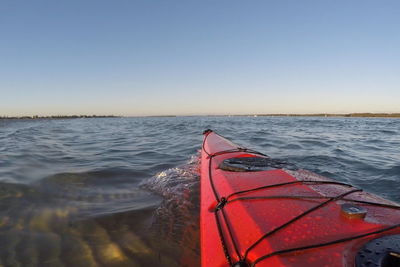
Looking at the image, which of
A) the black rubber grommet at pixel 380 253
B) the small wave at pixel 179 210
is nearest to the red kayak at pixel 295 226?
the black rubber grommet at pixel 380 253

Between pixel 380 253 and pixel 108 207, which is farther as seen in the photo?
pixel 108 207

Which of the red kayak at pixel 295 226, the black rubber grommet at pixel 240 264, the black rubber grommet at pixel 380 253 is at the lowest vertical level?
the black rubber grommet at pixel 240 264

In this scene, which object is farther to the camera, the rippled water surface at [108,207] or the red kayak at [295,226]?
the rippled water surface at [108,207]

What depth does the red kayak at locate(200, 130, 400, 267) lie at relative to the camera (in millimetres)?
1345

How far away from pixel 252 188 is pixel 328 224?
0.91 m

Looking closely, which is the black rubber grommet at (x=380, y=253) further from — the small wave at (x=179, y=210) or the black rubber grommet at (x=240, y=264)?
the small wave at (x=179, y=210)

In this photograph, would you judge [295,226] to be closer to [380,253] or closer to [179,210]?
[380,253]

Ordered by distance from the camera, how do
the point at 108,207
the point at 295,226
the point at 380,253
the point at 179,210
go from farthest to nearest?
the point at 108,207 → the point at 179,210 → the point at 295,226 → the point at 380,253

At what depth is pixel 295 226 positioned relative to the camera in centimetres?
170

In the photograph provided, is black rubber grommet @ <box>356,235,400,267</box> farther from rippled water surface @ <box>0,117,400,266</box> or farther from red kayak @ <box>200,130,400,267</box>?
rippled water surface @ <box>0,117,400,266</box>

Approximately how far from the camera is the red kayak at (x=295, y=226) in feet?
4.41

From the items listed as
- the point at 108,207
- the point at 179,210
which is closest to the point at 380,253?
the point at 179,210

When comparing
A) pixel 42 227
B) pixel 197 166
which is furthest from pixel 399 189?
pixel 42 227

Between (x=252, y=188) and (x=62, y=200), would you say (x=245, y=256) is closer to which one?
(x=252, y=188)
